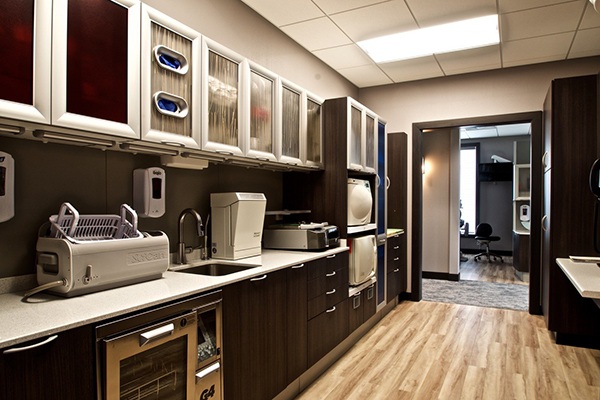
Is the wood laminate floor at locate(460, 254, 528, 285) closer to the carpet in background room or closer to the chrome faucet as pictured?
the carpet in background room

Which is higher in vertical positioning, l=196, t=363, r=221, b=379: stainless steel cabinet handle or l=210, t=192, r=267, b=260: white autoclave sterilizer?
l=210, t=192, r=267, b=260: white autoclave sterilizer

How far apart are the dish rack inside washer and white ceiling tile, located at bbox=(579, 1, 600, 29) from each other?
143 inches

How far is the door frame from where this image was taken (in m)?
4.37

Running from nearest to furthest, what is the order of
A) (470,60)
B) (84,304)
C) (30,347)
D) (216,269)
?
(30,347) → (84,304) → (216,269) → (470,60)

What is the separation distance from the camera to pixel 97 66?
5.33 feet

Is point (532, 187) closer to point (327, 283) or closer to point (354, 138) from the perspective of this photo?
point (354, 138)

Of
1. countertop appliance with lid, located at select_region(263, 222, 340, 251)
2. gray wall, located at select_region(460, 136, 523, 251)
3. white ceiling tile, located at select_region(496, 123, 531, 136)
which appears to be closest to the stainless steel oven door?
countertop appliance with lid, located at select_region(263, 222, 340, 251)

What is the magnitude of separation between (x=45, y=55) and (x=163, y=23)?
25.3 inches

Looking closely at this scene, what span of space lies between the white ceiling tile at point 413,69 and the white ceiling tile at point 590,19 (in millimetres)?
1309

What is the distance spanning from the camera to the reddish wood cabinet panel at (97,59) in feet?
5.06

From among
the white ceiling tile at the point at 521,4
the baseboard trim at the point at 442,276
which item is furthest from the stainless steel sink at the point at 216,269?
the baseboard trim at the point at 442,276

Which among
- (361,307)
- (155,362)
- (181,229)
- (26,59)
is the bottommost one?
(361,307)

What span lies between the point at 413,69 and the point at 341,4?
1.82 metres

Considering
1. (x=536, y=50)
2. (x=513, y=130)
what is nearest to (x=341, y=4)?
(x=536, y=50)
